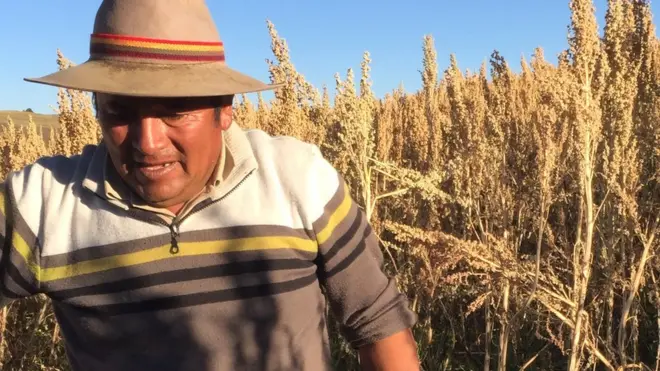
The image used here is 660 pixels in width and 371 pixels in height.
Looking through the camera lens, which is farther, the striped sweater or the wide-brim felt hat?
the striped sweater

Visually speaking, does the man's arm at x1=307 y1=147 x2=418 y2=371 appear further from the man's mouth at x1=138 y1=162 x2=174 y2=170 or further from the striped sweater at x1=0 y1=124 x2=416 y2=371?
the man's mouth at x1=138 y1=162 x2=174 y2=170

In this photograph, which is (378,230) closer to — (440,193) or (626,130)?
(440,193)

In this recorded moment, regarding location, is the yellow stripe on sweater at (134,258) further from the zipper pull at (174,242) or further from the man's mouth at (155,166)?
the man's mouth at (155,166)

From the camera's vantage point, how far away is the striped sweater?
49.5 inches

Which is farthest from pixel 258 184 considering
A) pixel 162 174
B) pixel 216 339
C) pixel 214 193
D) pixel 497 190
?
pixel 497 190

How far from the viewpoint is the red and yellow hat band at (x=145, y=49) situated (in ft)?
3.87

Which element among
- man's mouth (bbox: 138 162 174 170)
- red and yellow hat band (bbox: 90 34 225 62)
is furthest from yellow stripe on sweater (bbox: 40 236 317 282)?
red and yellow hat band (bbox: 90 34 225 62)

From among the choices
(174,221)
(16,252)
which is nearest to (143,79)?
(174,221)

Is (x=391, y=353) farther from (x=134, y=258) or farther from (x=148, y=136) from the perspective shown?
(x=148, y=136)

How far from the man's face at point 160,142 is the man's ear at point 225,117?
0.14 feet

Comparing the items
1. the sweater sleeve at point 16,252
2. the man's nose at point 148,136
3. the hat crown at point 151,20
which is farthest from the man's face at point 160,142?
the sweater sleeve at point 16,252

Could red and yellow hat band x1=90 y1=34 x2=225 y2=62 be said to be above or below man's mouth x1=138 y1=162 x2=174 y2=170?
above

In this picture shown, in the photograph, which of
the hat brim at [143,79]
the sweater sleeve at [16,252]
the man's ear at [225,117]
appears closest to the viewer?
the hat brim at [143,79]

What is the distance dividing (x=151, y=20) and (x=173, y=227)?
1.39 ft
